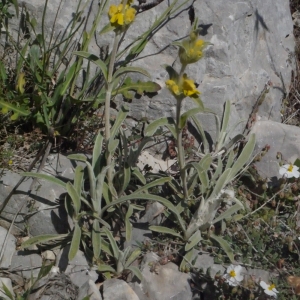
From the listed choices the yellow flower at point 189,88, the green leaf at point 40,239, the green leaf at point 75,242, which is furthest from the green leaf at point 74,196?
the yellow flower at point 189,88

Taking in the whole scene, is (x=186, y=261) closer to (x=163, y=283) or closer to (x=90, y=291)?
(x=163, y=283)

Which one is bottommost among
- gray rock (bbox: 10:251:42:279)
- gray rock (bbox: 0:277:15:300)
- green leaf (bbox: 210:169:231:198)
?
gray rock (bbox: 0:277:15:300)

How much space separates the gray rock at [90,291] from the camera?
311cm

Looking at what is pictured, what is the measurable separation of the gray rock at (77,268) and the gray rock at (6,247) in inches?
11.8

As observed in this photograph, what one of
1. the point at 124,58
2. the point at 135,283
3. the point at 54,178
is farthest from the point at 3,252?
the point at 124,58

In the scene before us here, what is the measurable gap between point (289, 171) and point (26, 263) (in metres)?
1.89

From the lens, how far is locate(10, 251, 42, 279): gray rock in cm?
336

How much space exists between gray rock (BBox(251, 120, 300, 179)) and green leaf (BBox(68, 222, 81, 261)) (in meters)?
1.53

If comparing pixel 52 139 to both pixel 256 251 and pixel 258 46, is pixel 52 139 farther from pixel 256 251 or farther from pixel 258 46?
pixel 258 46

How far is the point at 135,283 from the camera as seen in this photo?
3303 mm

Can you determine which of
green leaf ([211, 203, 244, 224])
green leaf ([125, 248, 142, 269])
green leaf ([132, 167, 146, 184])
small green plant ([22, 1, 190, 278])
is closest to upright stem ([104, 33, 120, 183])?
small green plant ([22, 1, 190, 278])

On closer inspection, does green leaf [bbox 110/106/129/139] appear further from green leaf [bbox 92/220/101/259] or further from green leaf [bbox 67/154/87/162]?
green leaf [bbox 92/220/101/259]

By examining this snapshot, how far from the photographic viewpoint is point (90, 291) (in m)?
3.11

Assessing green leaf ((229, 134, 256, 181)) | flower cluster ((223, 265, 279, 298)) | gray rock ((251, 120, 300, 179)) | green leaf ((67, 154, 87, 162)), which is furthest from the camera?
gray rock ((251, 120, 300, 179))
